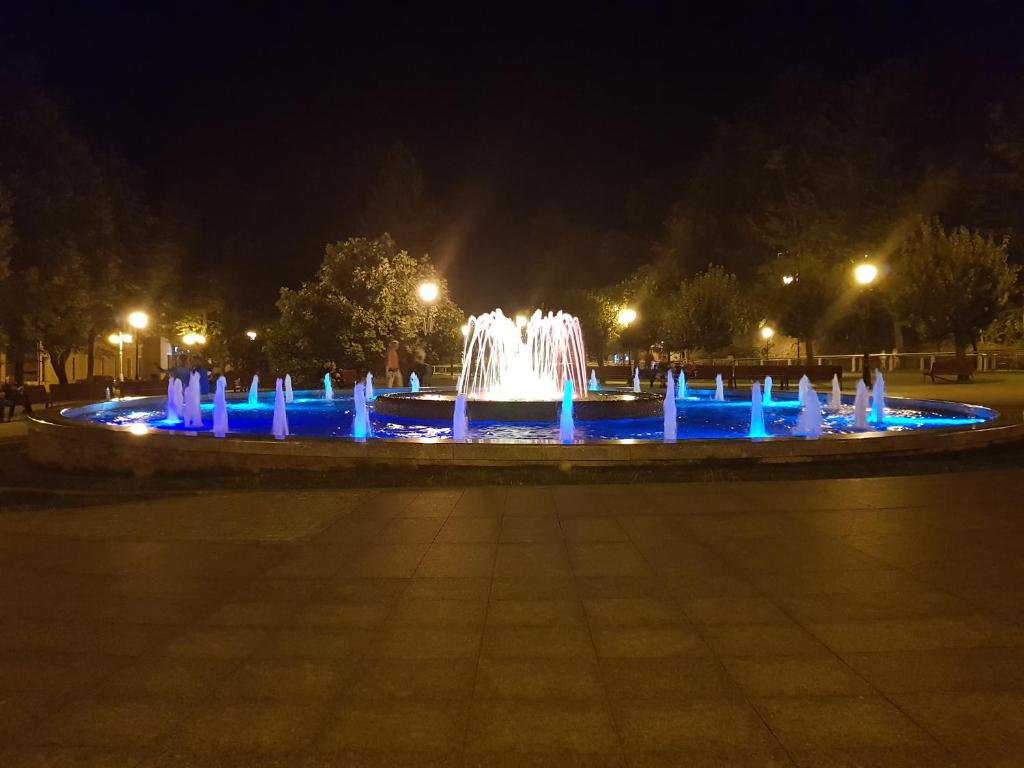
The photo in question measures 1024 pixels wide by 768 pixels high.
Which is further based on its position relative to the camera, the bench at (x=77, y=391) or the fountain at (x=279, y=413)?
the bench at (x=77, y=391)

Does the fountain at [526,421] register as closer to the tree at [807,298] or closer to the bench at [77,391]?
the bench at [77,391]

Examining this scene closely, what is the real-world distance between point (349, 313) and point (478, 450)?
25169 millimetres

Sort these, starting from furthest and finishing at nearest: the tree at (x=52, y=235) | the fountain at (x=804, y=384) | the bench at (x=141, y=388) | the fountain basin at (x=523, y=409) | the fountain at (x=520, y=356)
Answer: the tree at (x=52, y=235), the bench at (x=141, y=388), the fountain at (x=520, y=356), the fountain basin at (x=523, y=409), the fountain at (x=804, y=384)

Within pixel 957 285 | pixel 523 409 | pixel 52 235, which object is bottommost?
pixel 523 409

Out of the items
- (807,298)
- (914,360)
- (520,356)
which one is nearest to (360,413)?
(520,356)

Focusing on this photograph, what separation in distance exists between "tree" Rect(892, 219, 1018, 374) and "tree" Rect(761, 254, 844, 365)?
6.83 m

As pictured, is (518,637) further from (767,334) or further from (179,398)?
(767,334)

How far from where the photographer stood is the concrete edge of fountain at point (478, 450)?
10711 millimetres

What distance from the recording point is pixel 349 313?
34938 mm

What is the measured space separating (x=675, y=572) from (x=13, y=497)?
25.5 ft

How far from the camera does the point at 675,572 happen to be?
6020mm

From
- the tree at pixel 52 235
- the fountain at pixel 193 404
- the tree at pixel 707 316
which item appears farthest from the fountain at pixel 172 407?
the tree at pixel 707 316

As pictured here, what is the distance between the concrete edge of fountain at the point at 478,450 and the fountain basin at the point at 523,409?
5.60 metres

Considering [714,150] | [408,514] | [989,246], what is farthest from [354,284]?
[714,150]
